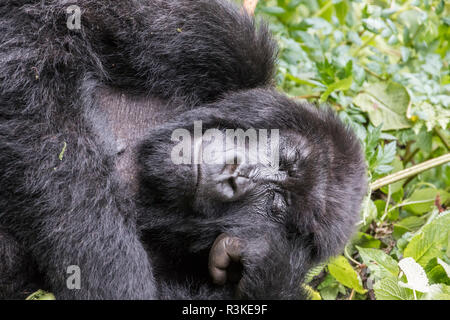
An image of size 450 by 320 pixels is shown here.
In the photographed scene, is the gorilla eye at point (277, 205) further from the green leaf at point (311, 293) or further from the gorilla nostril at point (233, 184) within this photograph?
the green leaf at point (311, 293)

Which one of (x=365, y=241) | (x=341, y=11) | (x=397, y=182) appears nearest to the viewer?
(x=365, y=241)

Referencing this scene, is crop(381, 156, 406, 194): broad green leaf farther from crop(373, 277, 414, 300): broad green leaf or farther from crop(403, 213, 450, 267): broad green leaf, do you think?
crop(373, 277, 414, 300): broad green leaf

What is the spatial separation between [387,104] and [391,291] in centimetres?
160

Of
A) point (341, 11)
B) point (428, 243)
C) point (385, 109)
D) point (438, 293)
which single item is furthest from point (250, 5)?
point (438, 293)

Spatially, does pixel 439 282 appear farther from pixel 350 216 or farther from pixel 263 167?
pixel 263 167

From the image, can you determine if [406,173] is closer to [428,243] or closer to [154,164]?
[428,243]

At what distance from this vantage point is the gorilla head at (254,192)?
2814mm

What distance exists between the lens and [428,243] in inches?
120

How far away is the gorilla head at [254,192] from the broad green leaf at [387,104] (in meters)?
0.89

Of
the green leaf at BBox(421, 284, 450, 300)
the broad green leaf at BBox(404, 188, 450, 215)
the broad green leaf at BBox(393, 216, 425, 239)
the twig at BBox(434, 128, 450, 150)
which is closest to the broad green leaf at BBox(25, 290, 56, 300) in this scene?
the green leaf at BBox(421, 284, 450, 300)

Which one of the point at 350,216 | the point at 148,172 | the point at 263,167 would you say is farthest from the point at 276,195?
the point at 148,172

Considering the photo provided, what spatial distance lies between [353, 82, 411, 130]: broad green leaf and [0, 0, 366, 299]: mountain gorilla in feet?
2.70

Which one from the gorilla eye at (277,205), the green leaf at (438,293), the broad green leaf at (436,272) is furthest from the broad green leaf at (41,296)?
the broad green leaf at (436,272)

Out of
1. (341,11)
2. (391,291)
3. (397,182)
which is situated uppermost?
(341,11)
